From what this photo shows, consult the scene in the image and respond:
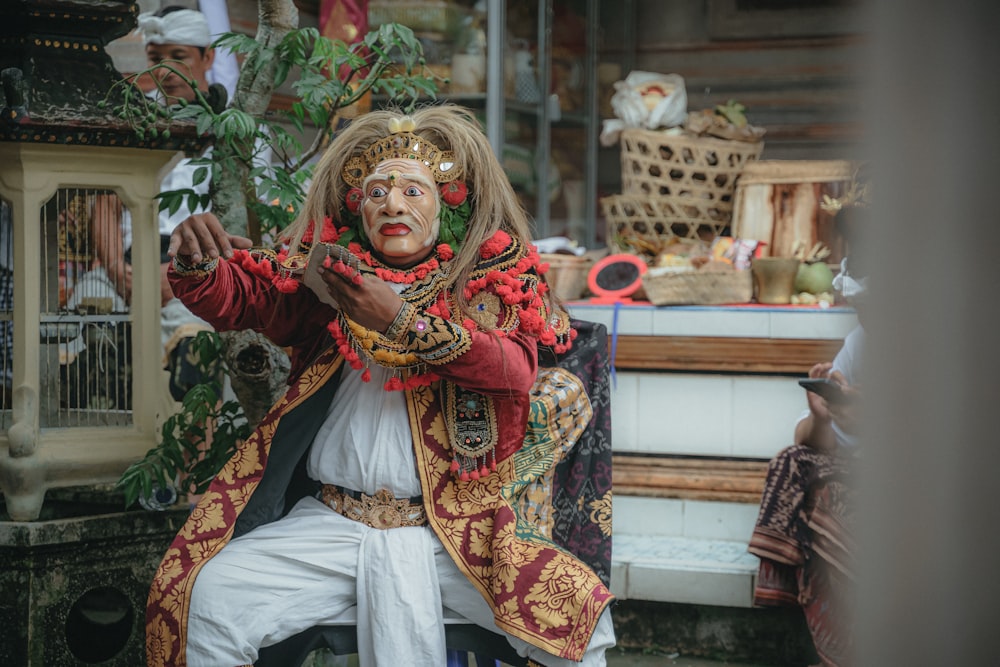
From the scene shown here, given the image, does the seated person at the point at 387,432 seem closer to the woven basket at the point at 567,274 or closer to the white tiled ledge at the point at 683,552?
the white tiled ledge at the point at 683,552

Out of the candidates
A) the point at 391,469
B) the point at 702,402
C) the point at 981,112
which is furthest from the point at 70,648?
the point at 981,112

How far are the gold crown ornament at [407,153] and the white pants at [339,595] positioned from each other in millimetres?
820

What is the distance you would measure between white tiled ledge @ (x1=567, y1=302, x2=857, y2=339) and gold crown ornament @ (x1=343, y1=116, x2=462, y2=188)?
1.51 metres

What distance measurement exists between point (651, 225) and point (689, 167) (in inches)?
11.9

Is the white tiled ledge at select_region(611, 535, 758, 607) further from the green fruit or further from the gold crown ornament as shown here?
the gold crown ornament

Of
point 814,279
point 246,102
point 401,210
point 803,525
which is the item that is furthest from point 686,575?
point 246,102

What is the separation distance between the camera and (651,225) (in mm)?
4977

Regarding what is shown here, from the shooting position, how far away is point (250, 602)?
2340mm

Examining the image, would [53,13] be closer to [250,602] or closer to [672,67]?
[250,602]

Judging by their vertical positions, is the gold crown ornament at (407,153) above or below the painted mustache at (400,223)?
above

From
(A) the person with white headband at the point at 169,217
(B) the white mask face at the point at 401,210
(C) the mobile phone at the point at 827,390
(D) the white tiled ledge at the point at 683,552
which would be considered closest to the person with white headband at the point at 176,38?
(A) the person with white headband at the point at 169,217

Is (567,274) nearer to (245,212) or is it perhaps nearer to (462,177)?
(245,212)

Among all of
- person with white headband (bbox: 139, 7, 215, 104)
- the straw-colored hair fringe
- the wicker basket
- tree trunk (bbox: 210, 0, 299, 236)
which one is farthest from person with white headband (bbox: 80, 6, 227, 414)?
the wicker basket

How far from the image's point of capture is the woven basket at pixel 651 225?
494cm
